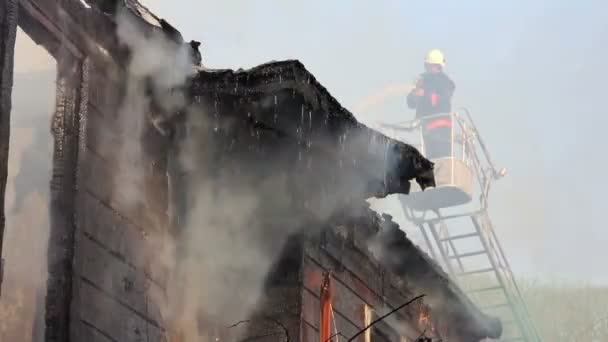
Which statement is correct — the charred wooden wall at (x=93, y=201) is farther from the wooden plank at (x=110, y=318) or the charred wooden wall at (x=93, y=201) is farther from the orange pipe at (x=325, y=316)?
the orange pipe at (x=325, y=316)

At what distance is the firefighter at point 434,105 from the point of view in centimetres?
2714

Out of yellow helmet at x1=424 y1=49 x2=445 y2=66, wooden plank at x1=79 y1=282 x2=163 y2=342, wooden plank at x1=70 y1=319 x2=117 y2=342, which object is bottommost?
wooden plank at x1=70 y1=319 x2=117 y2=342

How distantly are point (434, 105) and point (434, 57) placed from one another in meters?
2.08

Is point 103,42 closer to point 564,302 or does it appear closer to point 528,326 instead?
point 528,326

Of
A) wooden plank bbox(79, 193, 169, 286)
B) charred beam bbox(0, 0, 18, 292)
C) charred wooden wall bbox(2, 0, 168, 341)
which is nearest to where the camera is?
charred beam bbox(0, 0, 18, 292)

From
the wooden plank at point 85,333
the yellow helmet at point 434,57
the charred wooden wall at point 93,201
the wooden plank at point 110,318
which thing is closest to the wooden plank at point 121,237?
the charred wooden wall at point 93,201

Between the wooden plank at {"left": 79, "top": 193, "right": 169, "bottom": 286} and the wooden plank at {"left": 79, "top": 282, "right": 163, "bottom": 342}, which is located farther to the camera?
the wooden plank at {"left": 79, "top": 193, "right": 169, "bottom": 286}

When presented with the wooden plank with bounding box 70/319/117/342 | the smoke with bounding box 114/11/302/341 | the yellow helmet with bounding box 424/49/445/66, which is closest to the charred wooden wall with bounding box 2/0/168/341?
the wooden plank with bounding box 70/319/117/342

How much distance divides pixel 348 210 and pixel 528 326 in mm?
14222

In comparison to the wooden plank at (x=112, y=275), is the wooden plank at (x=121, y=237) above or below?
above

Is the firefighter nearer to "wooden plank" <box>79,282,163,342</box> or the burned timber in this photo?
the burned timber

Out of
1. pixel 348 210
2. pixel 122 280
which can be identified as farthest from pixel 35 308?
pixel 348 210

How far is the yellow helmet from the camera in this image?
29.6 metres

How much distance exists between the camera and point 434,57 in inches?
1177
